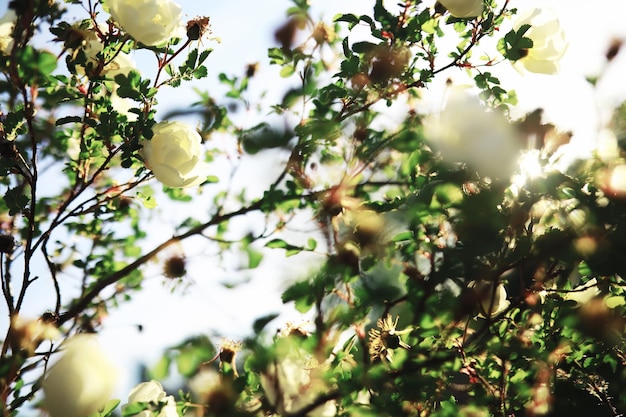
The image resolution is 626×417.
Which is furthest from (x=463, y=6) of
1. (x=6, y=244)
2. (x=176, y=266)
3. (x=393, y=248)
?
(x=6, y=244)

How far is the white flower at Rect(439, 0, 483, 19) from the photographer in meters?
1.07

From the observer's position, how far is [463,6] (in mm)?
1074

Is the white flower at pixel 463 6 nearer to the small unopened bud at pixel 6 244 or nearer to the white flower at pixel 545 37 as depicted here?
the white flower at pixel 545 37

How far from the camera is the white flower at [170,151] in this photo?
108cm

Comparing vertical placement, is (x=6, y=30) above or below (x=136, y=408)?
above

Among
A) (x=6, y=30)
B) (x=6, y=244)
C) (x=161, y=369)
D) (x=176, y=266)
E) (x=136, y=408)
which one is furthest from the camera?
(x=176, y=266)

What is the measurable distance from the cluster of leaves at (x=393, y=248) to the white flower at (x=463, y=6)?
0.12 m

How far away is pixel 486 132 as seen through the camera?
38.9 inches

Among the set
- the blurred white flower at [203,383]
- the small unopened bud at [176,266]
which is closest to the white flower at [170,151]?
the small unopened bud at [176,266]

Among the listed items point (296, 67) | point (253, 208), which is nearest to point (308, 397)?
point (253, 208)

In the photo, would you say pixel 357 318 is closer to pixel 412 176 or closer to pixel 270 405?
pixel 270 405

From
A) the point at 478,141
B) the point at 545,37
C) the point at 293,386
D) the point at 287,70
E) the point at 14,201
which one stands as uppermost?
the point at 287,70

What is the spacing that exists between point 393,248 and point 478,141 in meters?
0.25

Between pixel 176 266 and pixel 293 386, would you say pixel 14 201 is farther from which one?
pixel 293 386
